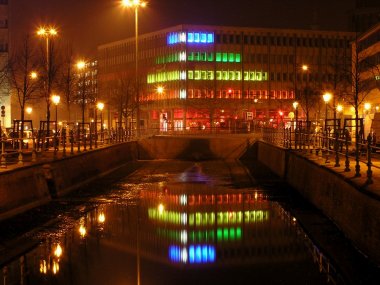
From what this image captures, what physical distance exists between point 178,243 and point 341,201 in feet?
15.1

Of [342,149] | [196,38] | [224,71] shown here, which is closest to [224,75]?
[224,71]

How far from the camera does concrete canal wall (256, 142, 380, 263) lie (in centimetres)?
1308

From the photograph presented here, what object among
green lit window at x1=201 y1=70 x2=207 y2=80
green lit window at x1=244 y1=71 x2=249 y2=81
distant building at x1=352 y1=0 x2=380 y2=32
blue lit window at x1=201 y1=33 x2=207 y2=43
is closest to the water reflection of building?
green lit window at x1=201 y1=70 x2=207 y2=80

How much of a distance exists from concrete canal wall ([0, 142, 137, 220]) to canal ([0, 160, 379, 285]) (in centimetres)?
53

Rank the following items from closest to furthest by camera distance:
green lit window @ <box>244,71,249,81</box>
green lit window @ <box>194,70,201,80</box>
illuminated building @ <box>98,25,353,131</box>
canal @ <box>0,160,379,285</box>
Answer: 1. canal @ <box>0,160,379,285</box>
2. illuminated building @ <box>98,25,353,131</box>
3. green lit window @ <box>194,70,201,80</box>
4. green lit window @ <box>244,71,249,81</box>

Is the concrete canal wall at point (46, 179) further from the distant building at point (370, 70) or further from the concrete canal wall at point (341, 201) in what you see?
the distant building at point (370, 70)

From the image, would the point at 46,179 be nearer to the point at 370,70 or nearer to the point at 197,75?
the point at 370,70

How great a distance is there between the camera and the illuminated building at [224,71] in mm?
121875

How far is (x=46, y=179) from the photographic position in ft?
78.2

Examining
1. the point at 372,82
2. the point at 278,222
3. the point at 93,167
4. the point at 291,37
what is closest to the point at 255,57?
the point at 291,37

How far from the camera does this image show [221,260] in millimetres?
13539

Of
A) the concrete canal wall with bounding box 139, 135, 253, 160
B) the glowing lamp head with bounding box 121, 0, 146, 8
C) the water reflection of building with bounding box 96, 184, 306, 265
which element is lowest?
the water reflection of building with bounding box 96, 184, 306, 265

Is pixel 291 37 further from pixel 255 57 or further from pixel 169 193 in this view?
pixel 169 193

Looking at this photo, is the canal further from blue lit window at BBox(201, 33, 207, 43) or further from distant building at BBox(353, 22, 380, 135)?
blue lit window at BBox(201, 33, 207, 43)
